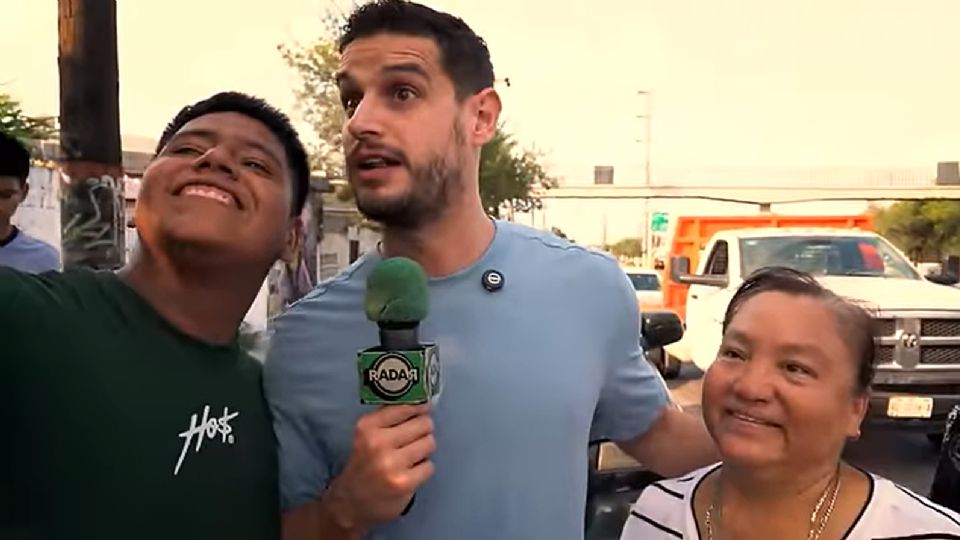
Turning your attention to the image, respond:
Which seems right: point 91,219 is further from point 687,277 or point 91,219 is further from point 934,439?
point 934,439

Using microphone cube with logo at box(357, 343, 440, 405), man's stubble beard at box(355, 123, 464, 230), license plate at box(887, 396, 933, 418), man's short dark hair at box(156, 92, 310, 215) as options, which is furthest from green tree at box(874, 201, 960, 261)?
microphone cube with logo at box(357, 343, 440, 405)

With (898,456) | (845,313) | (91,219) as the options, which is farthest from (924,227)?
(845,313)

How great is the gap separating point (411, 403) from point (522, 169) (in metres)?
31.5

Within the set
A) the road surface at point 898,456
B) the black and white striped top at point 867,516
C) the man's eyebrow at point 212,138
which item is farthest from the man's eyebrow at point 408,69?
the road surface at point 898,456

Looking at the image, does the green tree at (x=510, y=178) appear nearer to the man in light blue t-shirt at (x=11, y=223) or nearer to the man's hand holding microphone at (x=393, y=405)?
the man in light blue t-shirt at (x=11, y=223)

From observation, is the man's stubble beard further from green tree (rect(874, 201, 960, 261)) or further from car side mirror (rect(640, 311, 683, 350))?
green tree (rect(874, 201, 960, 261))

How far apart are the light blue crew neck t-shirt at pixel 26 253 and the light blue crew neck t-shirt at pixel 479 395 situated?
3.45m

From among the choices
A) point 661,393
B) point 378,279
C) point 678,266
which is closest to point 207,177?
point 378,279

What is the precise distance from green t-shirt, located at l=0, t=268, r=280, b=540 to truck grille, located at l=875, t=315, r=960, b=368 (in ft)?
22.9

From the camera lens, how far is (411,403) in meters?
1.51

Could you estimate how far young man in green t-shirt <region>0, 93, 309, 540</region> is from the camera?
162 centimetres

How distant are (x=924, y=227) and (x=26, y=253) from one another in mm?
57014

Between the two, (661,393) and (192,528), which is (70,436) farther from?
(661,393)

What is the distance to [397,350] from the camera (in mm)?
1505
